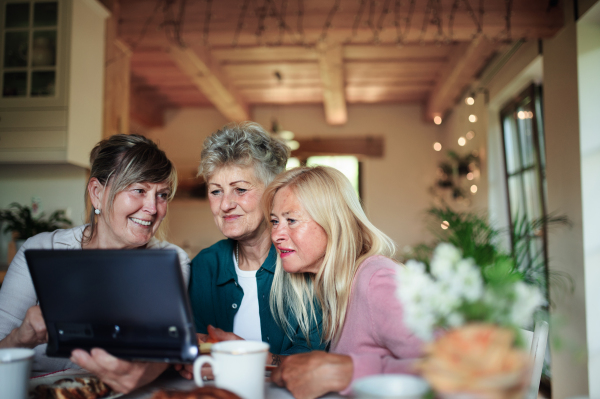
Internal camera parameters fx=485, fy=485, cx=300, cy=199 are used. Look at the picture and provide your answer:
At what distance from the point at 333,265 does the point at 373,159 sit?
5.93 m

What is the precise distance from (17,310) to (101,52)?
222 cm

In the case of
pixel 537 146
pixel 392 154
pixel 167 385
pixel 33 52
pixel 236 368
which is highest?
pixel 392 154

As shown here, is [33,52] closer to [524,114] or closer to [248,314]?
[248,314]

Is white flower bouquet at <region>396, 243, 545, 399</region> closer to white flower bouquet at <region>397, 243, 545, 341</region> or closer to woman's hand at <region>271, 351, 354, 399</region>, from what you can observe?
white flower bouquet at <region>397, 243, 545, 341</region>

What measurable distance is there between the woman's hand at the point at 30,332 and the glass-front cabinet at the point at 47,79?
1569 mm

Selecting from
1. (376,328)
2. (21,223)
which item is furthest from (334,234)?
(21,223)

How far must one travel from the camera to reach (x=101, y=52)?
10.1ft

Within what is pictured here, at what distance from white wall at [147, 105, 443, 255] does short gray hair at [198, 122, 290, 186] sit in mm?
5372

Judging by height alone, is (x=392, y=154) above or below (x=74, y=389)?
above

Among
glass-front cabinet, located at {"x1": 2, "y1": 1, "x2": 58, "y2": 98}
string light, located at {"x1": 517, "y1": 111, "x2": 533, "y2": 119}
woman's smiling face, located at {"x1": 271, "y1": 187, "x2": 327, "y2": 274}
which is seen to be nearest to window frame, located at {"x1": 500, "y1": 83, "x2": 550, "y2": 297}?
string light, located at {"x1": 517, "y1": 111, "x2": 533, "y2": 119}

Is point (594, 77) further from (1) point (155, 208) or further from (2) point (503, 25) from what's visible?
(1) point (155, 208)

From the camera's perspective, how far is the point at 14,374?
790 millimetres

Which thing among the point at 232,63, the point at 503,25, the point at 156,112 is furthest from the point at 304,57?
the point at 156,112

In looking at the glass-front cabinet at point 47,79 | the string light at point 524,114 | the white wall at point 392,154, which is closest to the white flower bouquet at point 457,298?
the glass-front cabinet at point 47,79
